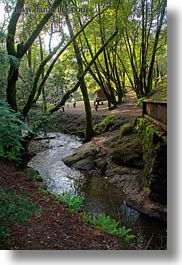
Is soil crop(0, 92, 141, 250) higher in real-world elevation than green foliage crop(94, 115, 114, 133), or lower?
lower

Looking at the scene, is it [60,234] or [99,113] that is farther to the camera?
[99,113]

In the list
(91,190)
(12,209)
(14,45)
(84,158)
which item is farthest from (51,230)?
(84,158)

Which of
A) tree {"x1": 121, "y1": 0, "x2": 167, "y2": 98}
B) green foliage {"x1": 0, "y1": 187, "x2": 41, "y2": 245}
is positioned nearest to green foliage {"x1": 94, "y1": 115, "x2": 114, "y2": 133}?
tree {"x1": 121, "y1": 0, "x2": 167, "y2": 98}

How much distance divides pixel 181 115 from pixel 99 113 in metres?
3.60

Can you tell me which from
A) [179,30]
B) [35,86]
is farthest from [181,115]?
[35,86]

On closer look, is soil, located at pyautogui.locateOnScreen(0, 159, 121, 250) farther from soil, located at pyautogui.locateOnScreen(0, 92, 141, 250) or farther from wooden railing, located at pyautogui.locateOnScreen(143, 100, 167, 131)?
wooden railing, located at pyautogui.locateOnScreen(143, 100, 167, 131)

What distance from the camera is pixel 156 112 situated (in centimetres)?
361

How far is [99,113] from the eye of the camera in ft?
19.2

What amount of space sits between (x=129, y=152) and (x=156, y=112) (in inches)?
55.0

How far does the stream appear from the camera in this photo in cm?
311

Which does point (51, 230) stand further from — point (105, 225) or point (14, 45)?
point (14, 45)

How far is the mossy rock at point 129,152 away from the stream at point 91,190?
0.50 meters

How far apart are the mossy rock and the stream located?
0.50 metres

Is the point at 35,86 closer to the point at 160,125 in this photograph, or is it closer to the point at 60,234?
the point at 160,125
